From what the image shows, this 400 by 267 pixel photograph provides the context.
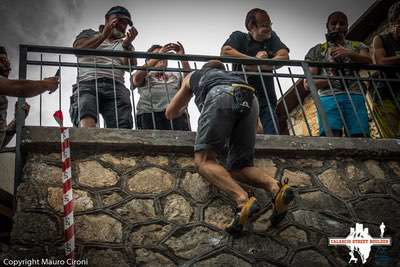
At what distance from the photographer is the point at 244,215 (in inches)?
119

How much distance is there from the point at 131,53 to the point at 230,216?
192 centimetres

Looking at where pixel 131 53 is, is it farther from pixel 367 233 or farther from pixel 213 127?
pixel 367 233

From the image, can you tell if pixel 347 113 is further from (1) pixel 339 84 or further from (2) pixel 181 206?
(2) pixel 181 206

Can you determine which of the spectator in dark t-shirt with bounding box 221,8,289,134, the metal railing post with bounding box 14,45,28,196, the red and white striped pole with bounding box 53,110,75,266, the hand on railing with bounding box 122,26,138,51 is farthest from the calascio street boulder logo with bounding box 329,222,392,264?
the hand on railing with bounding box 122,26,138,51

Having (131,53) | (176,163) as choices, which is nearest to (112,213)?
(176,163)

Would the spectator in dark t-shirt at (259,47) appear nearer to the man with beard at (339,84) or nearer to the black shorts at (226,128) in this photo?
the man with beard at (339,84)

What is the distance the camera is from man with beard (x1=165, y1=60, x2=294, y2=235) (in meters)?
3.26

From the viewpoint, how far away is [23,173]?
341cm

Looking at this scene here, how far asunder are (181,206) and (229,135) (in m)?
0.72

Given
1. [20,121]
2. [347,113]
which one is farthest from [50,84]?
[347,113]

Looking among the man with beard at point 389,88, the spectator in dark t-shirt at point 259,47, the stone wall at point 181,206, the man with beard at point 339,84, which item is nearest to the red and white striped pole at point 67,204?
the stone wall at point 181,206

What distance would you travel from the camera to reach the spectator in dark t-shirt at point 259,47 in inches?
192

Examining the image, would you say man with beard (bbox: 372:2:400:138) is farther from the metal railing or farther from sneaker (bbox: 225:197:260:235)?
sneaker (bbox: 225:197:260:235)

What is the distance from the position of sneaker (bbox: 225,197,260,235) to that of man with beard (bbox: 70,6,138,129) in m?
1.54
